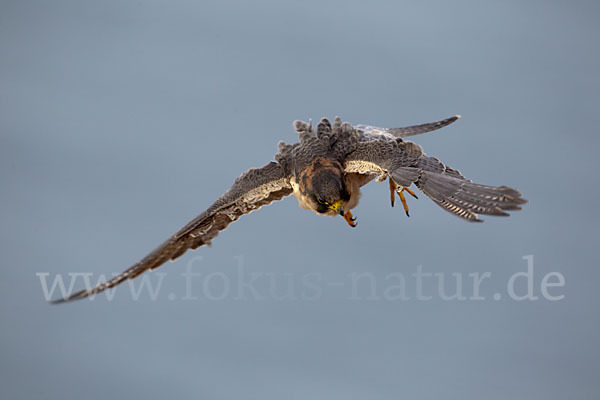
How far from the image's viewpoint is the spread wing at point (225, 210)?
8.70 m

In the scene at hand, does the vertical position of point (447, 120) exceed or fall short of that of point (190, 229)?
it exceeds it

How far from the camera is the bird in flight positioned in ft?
26.6

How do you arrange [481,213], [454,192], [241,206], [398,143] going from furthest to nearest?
[241,206]
[398,143]
[454,192]
[481,213]

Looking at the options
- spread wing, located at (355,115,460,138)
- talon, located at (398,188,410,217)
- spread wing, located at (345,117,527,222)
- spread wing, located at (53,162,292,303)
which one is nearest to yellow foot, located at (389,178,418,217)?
talon, located at (398,188,410,217)

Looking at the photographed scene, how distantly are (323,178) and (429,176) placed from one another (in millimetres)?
1132

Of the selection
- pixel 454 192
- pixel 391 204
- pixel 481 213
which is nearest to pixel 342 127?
pixel 391 204

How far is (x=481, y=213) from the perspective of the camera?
6930mm

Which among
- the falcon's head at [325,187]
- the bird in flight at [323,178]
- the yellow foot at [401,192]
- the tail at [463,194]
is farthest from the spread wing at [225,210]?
the tail at [463,194]

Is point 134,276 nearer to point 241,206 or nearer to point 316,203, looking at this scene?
point 241,206

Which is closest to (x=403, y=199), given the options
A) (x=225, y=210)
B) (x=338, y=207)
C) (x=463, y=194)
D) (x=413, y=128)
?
(x=338, y=207)

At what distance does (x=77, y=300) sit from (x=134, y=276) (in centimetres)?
77

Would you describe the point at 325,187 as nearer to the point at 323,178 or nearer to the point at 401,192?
the point at 323,178

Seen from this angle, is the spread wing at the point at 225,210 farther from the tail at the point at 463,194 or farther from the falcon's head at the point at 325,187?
the tail at the point at 463,194

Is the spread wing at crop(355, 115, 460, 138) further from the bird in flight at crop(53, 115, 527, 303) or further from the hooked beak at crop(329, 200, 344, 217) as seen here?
the hooked beak at crop(329, 200, 344, 217)
